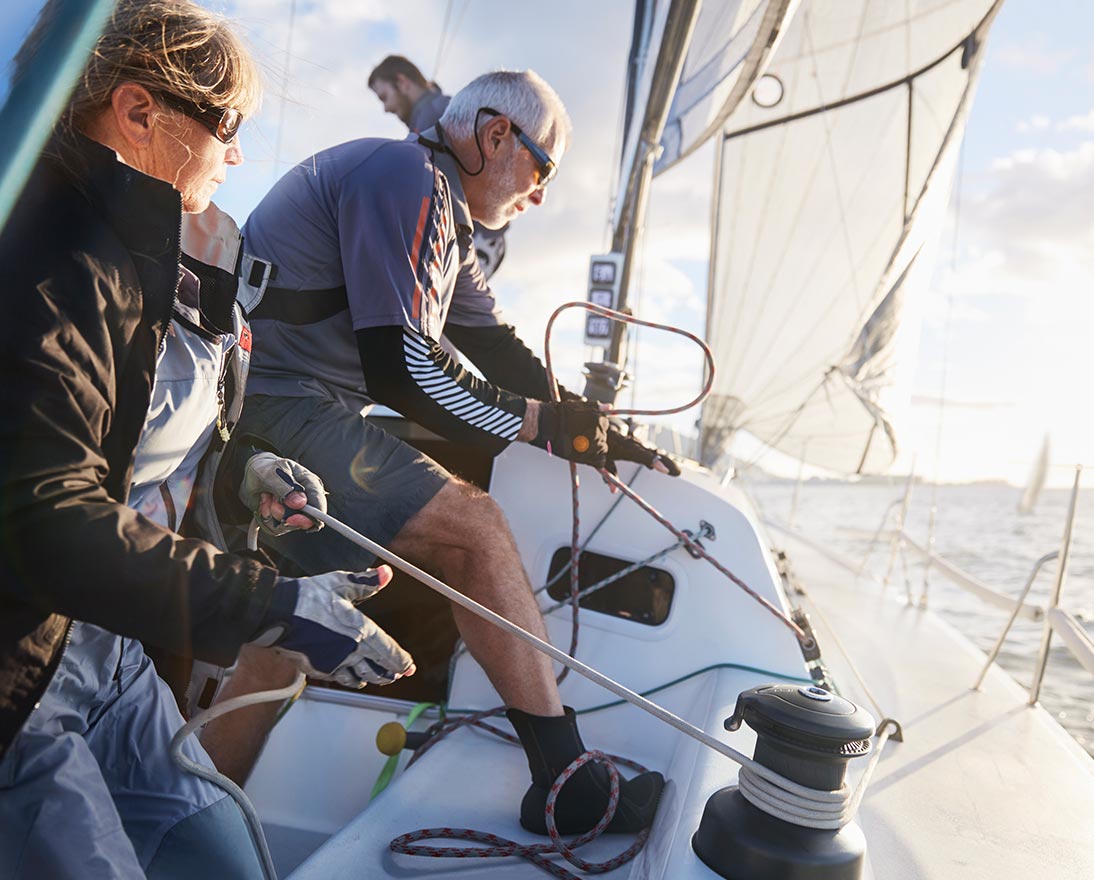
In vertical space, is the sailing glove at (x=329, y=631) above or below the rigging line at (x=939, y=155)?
below

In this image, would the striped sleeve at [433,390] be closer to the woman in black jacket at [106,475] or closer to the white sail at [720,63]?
the woman in black jacket at [106,475]

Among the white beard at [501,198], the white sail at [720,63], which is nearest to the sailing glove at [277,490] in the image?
the white beard at [501,198]

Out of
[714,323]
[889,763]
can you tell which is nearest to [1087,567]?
[714,323]

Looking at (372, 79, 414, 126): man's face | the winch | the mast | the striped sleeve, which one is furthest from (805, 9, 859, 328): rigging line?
the winch

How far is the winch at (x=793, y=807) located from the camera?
89 cm

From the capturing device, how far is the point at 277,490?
99 cm

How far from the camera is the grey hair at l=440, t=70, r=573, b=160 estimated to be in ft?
5.46

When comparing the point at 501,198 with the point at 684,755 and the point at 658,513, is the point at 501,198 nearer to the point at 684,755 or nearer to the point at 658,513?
the point at 658,513

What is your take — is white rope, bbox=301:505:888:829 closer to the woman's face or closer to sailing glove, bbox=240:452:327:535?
sailing glove, bbox=240:452:327:535

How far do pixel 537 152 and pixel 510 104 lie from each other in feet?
0.36

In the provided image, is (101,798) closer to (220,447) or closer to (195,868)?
(195,868)

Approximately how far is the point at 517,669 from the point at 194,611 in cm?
78

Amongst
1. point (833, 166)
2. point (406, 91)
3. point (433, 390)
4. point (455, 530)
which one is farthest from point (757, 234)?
point (455, 530)

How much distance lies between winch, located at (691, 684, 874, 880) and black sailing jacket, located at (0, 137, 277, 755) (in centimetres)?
59
